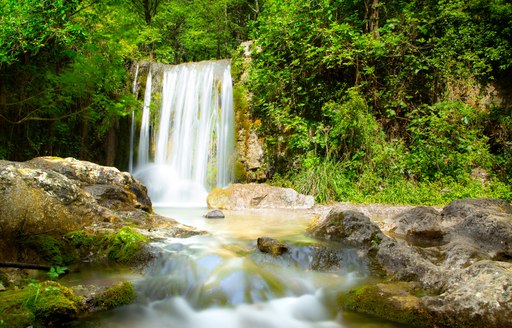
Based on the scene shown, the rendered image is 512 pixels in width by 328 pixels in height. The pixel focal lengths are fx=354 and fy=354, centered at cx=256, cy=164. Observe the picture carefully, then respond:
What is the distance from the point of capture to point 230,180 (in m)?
11.6

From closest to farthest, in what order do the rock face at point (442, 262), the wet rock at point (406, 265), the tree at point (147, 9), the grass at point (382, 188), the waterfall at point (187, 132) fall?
the rock face at point (442, 262)
the wet rock at point (406, 265)
the grass at point (382, 188)
the waterfall at point (187, 132)
the tree at point (147, 9)

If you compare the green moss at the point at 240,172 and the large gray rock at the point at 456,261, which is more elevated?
the green moss at the point at 240,172

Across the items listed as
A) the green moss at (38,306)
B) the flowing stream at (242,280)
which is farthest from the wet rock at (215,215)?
the green moss at (38,306)

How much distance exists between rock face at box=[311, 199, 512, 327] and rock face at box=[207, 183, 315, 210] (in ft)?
9.98

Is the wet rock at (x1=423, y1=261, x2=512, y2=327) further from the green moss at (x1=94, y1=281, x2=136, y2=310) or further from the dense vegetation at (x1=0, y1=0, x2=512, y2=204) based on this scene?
the dense vegetation at (x1=0, y1=0, x2=512, y2=204)

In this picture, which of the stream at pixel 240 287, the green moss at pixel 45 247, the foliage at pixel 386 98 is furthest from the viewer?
the foliage at pixel 386 98

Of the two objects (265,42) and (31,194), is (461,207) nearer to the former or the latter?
A: (31,194)

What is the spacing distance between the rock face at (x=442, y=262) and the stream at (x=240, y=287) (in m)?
0.23

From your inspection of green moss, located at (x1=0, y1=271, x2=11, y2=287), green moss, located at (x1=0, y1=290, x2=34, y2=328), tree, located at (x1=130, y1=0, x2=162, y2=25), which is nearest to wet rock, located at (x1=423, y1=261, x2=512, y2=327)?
green moss, located at (x1=0, y1=290, x2=34, y2=328)

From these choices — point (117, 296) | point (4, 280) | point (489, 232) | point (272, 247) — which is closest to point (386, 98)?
point (489, 232)

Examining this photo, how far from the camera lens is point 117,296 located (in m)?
3.11

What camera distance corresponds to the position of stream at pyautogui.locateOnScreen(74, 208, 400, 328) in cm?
312

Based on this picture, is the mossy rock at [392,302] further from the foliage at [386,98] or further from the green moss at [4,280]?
the foliage at [386,98]

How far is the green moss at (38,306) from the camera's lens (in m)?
2.31
